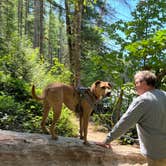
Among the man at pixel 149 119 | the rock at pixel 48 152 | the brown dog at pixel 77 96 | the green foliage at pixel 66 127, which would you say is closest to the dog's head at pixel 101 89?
the brown dog at pixel 77 96

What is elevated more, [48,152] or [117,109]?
[117,109]

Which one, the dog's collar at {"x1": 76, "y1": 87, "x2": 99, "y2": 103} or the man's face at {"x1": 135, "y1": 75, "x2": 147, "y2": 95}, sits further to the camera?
the dog's collar at {"x1": 76, "y1": 87, "x2": 99, "y2": 103}

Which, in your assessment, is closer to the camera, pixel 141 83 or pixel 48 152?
pixel 141 83

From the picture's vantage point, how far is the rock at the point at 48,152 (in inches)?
229

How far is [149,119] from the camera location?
4.07m

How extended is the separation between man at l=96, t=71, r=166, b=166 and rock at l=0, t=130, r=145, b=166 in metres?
2.19

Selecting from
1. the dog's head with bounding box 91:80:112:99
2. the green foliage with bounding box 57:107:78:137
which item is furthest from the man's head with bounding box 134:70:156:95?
the green foliage with bounding box 57:107:78:137

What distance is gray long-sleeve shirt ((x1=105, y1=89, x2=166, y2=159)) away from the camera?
4.03 m

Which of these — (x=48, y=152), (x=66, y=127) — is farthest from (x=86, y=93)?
(x=66, y=127)

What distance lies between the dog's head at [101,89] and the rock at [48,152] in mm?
936

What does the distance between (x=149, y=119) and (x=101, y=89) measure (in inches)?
87.6

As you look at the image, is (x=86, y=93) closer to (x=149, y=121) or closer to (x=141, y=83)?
(x=141, y=83)

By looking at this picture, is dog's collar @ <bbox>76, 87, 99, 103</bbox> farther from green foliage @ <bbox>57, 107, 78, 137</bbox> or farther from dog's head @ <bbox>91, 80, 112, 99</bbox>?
green foliage @ <bbox>57, 107, 78, 137</bbox>

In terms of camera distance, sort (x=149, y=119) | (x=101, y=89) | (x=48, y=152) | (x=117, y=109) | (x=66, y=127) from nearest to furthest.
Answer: (x=149, y=119) → (x=48, y=152) → (x=101, y=89) → (x=66, y=127) → (x=117, y=109)
